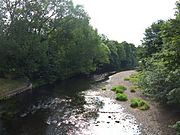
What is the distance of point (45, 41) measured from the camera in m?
65.9

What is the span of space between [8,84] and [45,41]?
1519 centimetres

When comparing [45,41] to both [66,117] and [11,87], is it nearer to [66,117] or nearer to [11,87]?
[11,87]

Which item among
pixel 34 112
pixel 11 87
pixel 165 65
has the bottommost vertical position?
pixel 34 112

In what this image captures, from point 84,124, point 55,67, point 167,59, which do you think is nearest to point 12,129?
point 84,124

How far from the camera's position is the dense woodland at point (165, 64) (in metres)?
20.2

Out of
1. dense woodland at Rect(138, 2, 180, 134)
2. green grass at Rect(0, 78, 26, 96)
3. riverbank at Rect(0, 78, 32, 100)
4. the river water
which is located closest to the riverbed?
the river water

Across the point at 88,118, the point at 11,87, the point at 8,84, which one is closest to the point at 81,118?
the point at 88,118

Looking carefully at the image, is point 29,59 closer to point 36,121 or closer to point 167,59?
point 36,121

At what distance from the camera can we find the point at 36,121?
31141 millimetres

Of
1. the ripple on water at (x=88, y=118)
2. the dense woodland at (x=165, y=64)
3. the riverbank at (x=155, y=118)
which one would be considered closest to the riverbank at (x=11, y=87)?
the ripple on water at (x=88, y=118)

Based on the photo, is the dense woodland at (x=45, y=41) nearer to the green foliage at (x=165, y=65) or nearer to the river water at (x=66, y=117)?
the river water at (x=66, y=117)

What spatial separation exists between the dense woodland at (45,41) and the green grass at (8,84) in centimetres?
231

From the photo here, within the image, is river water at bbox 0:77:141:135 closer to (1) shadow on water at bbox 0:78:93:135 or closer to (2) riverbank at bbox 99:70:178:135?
(1) shadow on water at bbox 0:78:93:135

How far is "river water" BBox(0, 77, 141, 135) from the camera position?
1077 inches
